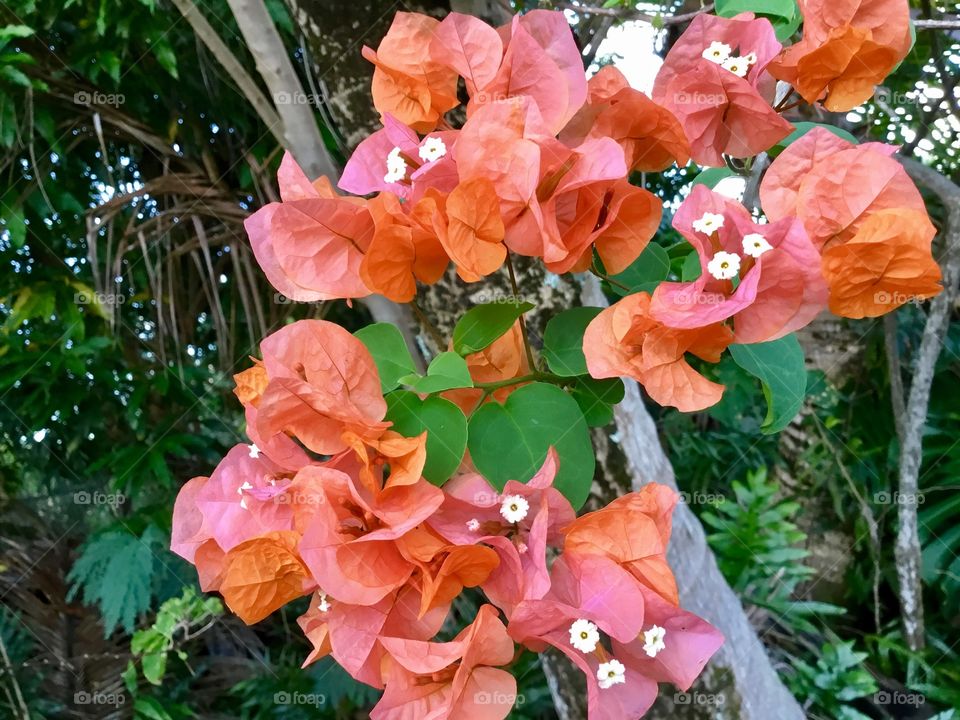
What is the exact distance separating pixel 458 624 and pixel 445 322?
773mm

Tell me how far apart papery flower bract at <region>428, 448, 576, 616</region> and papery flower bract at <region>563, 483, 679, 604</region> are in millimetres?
13

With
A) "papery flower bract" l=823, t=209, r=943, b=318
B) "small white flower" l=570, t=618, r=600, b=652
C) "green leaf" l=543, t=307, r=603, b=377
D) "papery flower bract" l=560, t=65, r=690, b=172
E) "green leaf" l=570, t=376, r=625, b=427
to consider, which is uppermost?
"papery flower bract" l=560, t=65, r=690, b=172

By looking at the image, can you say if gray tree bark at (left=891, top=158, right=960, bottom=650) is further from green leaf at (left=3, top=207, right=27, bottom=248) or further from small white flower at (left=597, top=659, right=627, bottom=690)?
green leaf at (left=3, top=207, right=27, bottom=248)

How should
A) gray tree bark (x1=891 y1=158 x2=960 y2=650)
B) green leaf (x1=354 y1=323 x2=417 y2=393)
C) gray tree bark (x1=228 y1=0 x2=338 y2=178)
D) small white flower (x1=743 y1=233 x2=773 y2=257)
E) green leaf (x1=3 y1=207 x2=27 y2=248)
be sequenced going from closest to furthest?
small white flower (x1=743 y1=233 x2=773 y2=257), green leaf (x1=354 y1=323 x2=417 y2=393), gray tree bark (x1=228 y1=0 x2=338 y2=178), gray tree bark (x1=891 y1=158 x2=960 y2=650), green leaf (x1=3 y1=207 x2=27 y2=248)

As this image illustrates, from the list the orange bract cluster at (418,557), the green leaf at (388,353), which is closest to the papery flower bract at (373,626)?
the orange bract cluster at (418,557)

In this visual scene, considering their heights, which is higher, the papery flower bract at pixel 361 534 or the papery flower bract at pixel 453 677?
the papery flower bract at pixel 361 534

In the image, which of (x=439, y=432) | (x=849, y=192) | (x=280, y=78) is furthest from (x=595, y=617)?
(x=280, y=78)

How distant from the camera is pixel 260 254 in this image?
38 centimetres

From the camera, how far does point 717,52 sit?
15.0 inches

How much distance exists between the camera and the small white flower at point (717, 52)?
0.38 m

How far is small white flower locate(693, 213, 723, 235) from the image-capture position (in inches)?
12.0

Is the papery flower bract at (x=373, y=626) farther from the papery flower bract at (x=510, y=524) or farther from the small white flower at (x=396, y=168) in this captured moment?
the small white flower at (x=396, y=168)

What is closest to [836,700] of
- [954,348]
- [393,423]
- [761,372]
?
[954,348]

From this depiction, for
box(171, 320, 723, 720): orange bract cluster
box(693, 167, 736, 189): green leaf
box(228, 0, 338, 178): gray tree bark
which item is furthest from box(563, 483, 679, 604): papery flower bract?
box(228, 0, 338, 178): gray tree bark
